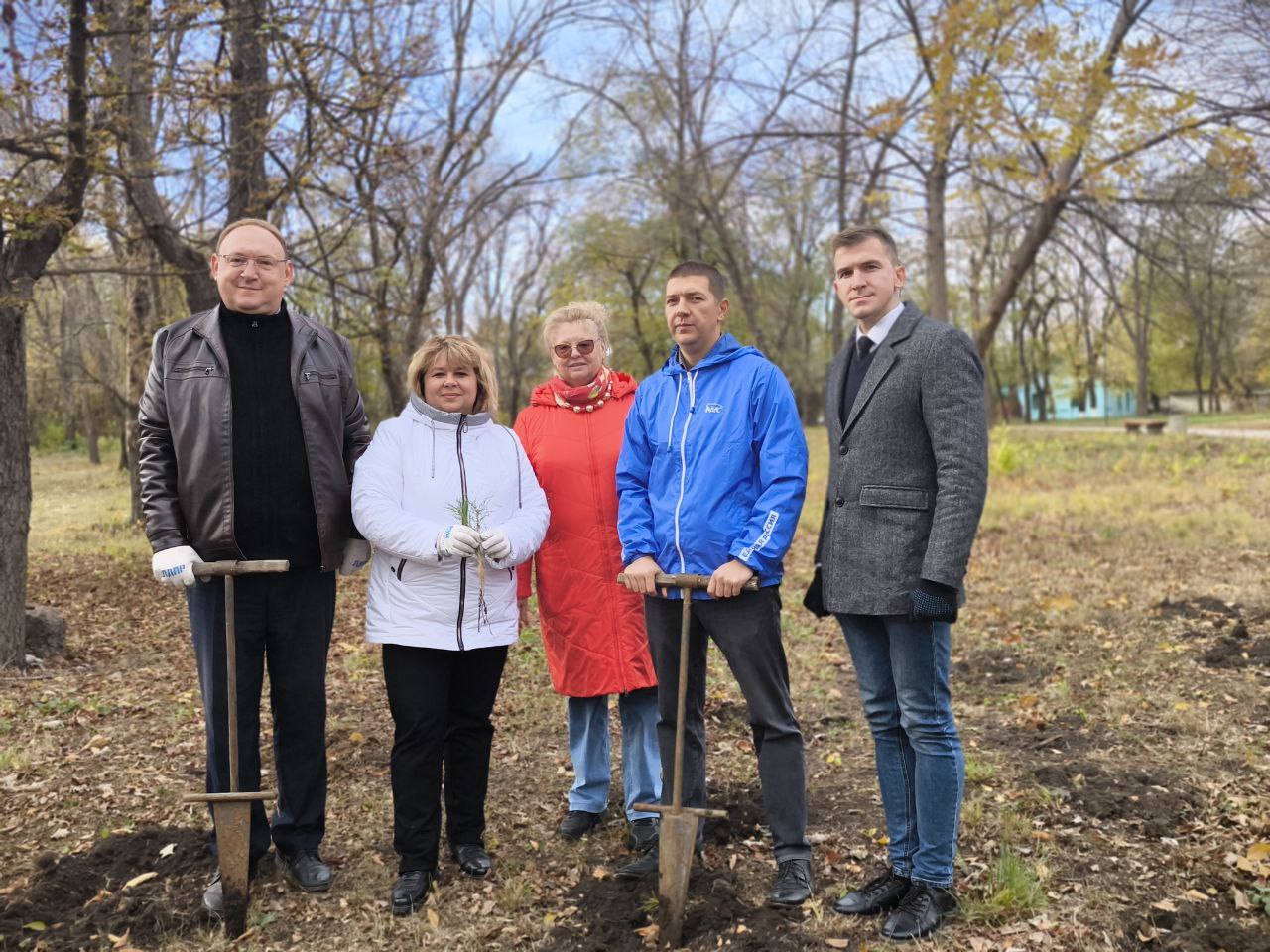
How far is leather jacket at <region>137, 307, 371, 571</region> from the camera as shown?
10.9 feet

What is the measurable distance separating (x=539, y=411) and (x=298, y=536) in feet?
3.50

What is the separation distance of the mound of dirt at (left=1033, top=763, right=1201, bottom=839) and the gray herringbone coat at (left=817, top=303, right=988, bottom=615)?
177 centimetres

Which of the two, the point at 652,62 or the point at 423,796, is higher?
the point at 652,62

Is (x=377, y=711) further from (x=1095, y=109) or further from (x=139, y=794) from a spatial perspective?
(x=1095, y=109)

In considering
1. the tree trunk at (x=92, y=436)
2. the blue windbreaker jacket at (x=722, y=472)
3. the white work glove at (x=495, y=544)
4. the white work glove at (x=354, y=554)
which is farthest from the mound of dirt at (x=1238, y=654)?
the tree trunk at (x=92, y=436)

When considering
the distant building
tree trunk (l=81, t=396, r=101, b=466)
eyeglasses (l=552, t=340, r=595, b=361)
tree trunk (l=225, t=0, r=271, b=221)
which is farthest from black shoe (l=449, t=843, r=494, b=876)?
the distant building

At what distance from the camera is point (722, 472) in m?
3.29

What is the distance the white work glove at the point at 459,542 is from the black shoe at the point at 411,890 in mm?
1190

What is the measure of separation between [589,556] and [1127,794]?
101 inches

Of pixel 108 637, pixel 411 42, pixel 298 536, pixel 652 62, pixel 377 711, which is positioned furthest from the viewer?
pixel 652 62

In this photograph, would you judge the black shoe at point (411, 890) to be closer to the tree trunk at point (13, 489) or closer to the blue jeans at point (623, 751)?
the blue jeans at point (623, 751)

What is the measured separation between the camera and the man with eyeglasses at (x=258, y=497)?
3.35 meters

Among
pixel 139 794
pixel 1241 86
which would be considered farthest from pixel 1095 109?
pixel 139 794

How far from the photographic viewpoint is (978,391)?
303 centimetres
